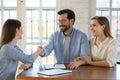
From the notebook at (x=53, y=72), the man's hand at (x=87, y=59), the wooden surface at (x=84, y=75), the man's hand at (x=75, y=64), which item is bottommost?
the wooden surface at (x=84, y=75)

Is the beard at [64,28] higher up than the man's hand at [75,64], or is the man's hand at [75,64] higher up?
the beard at [64,28]

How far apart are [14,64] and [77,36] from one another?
35.9 inches

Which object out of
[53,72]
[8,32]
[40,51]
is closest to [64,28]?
[40,51]

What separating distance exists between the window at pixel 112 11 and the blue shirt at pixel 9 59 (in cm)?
185

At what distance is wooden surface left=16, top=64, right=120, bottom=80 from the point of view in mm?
2092

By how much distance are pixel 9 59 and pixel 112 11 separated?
2081mm

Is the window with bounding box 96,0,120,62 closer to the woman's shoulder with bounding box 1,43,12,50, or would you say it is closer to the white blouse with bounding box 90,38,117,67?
the white blouse with bounding box 90,38,117,67

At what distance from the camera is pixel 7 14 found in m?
4.12

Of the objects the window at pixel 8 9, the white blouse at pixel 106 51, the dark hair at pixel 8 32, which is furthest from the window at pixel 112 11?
the dark hair at pixel 8 32

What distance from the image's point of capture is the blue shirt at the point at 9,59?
237cm

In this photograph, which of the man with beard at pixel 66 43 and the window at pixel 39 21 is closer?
the man with beard at pixel 66 43

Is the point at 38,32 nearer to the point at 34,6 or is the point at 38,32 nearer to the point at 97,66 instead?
the point at 34,6

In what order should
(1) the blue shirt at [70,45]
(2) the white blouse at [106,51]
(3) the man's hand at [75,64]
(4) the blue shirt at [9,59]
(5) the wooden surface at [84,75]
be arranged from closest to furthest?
1. (5) the wooden surface at [84,75]
2. (4) the blue shirt at [9,59]
3. (3) the man's hand at [75,64]
4. (2) the white blouse at [106,51]
5. (1) the blue shirt at [70,45]

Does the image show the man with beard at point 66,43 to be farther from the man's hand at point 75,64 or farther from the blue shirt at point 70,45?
the man's hand at point 75,64
